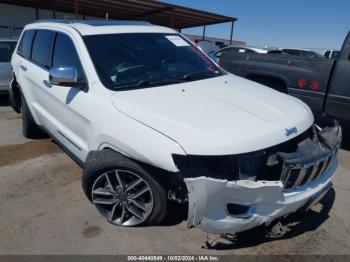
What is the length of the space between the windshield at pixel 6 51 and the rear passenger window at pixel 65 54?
15.1ft

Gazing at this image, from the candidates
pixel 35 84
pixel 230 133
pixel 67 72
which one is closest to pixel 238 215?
pixel 230 133

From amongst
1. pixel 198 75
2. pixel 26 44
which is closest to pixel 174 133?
pixel 198 75

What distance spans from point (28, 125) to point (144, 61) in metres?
2.61

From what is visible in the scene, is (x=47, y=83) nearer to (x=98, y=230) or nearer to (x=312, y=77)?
(x=98, y=230)

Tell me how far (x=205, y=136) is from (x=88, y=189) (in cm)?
137

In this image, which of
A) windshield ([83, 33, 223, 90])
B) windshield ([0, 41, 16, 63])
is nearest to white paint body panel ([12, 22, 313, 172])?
windshield ([83, 33, 223, 90])

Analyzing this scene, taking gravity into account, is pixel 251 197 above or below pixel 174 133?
below

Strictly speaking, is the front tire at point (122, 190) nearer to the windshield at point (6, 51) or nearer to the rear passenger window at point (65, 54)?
the rear passenger window at point (65, 54)

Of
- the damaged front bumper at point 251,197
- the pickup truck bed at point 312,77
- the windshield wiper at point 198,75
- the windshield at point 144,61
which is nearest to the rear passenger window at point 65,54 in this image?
the windshield at point 144,61

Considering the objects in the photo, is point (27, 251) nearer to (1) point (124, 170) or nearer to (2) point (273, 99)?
(1) point (124, 170)

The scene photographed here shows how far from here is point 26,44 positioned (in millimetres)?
4992

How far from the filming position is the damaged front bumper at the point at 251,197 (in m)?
2.18

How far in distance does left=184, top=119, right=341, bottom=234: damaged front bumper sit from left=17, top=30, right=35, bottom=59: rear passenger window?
12.5 ft

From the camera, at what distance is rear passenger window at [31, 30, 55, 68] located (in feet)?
13.4
